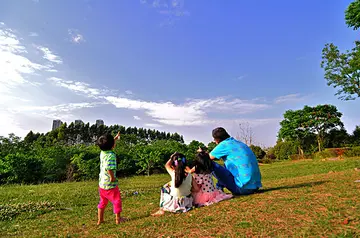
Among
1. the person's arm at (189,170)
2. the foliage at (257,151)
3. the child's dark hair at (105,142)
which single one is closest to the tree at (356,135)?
the foliage at (257,151)

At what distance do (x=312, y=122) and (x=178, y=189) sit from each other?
39.1m

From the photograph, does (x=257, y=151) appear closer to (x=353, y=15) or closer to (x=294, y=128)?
(x=294, y=128)

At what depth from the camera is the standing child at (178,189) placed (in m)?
4.41

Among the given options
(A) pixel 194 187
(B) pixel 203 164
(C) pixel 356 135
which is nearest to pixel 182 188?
(A) pixel 194 187

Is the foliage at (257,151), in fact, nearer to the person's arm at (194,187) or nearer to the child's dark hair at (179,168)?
the person's arm at (194,187)

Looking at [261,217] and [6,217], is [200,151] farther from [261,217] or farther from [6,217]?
[6,217]

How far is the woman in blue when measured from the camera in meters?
4.72

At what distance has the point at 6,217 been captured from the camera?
19.3 feet

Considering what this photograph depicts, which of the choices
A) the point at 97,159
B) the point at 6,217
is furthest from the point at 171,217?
the point at 97,159

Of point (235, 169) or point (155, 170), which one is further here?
point (155, 170)

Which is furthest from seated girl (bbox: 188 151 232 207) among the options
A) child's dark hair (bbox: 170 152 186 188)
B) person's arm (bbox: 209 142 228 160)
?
child's dark hair (bbox: 170 152 186 188)

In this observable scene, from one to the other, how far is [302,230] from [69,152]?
15.1 m

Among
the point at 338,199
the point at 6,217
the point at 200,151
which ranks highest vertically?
the point at 200,151

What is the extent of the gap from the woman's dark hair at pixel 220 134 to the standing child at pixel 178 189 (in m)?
0.84
